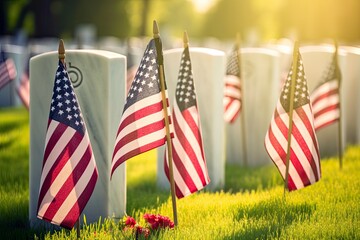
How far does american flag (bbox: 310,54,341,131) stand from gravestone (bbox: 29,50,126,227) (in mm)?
3393

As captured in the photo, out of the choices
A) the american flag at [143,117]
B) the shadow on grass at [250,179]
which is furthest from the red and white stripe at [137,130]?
the shadow on grass at [250,179]

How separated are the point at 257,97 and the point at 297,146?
319 centimetres

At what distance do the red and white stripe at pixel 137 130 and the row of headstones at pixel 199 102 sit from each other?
2.42 feet

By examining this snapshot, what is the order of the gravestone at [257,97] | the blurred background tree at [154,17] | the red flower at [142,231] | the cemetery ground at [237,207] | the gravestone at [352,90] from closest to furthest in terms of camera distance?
the red flower at [142,231] → the cemetery ground at [237,207] → the gravestone at [257,97] → the gravestone at [352,90] → the blurred background tree at [154,17]

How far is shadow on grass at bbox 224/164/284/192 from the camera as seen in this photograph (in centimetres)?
882

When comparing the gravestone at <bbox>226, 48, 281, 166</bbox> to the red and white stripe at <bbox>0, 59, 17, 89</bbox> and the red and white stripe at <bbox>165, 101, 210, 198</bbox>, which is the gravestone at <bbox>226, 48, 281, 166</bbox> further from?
the red and white stripe at <bbox>0, 59, 17, 89</bbox>

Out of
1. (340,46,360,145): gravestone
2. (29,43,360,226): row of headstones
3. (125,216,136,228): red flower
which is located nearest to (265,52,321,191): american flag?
(29,43,360,226): row of headstones

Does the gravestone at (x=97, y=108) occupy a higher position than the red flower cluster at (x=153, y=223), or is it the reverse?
the gravestone at (x=97, y=108)

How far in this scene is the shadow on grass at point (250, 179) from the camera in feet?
28.9

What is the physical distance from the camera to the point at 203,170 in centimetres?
701

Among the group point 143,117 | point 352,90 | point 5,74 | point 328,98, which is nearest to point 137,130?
point 143,117

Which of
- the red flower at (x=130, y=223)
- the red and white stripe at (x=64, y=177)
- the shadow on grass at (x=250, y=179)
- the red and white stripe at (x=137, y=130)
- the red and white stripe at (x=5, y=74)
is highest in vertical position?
the red and white stripe at (x=5, y=74)

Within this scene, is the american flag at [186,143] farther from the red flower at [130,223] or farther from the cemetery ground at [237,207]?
the red flower at [130,223]

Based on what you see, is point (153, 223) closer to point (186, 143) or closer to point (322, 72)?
point (186, 143)
